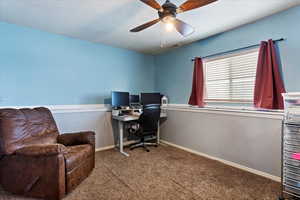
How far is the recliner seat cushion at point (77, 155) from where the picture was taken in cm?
182

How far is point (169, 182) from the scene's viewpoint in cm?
209

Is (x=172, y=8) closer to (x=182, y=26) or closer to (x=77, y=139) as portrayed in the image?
(x=182, y=26)

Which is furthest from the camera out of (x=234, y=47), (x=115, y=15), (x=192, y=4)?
(x=234, y=47)

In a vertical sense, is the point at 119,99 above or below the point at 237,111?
above

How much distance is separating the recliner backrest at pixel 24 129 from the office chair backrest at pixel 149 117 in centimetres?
154

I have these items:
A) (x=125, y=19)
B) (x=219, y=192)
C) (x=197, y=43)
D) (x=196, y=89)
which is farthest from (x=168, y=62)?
(x=219, y=192)

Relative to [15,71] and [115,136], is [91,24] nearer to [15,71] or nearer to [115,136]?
[15,71]

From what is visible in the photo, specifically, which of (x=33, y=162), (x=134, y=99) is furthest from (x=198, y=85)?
(x=33, y=162)

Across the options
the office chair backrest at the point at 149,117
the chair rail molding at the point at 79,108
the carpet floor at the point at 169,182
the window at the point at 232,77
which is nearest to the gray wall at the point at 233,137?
the carpet floor at the point at 169,182

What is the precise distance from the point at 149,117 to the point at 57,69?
1968 millimetres

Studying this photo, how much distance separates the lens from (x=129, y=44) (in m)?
3.48

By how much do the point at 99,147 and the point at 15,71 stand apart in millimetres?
2011

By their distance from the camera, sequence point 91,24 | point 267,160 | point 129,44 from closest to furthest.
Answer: point 267,160, point 91,24, point 129,44

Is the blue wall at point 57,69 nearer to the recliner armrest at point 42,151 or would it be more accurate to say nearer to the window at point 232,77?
the recliner armrest at point 42,151
